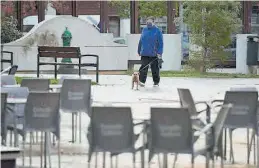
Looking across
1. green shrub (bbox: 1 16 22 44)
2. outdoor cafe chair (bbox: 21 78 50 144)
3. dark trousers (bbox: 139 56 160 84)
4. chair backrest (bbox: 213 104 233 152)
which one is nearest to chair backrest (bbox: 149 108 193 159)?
chair backrest (bbox: 213 104 233 152)

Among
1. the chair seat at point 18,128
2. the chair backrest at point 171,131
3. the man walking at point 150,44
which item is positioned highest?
the man walking at point 150,44

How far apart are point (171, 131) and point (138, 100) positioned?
8.74 m

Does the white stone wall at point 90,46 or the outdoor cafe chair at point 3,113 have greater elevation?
the white stone wall at point 90,46

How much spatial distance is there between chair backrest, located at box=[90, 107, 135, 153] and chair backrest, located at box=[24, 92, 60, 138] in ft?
3.52

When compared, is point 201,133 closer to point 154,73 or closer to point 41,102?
point 41,102

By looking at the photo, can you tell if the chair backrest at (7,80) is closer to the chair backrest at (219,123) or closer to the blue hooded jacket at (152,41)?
the chair backrest at (219,123)

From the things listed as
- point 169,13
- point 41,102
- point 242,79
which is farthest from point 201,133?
point 169,13

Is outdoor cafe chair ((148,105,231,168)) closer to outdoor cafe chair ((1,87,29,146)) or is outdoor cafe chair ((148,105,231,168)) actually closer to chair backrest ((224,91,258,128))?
chair backrest ((224,91,258,128))

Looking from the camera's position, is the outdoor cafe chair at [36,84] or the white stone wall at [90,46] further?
the white stone wall at [90,46]

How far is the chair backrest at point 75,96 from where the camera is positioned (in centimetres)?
930

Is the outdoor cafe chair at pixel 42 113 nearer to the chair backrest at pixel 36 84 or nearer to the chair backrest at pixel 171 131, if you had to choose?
the chair backrest at pixel 171 131

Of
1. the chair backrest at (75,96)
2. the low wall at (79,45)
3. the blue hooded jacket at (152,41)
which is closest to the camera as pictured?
the chair backrest at (75,96)

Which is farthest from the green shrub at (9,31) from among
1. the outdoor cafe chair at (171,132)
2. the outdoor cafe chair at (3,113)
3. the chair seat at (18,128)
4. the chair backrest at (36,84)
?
the outdoor cafe chair at (171,132)

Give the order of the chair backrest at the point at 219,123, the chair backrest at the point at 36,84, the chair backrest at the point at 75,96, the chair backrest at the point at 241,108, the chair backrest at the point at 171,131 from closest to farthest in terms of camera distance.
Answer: the chair backrest at the point at 171,131
the chair backrest at the point at 219,123
the chair backrest at the point at 241,108
the chair backrest at the point at 75,96
the chair backrest at the point at 36,84
